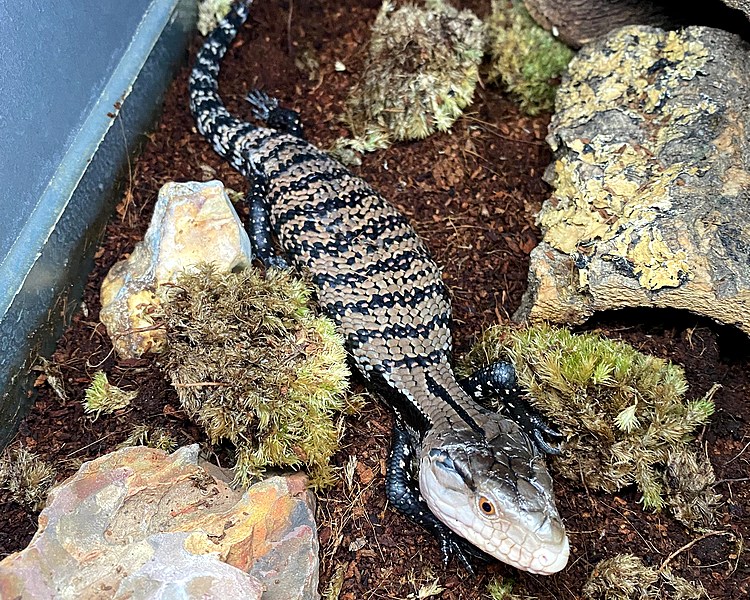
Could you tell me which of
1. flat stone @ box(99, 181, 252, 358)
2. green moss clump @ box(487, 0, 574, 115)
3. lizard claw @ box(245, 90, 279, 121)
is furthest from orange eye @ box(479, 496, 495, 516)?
lizard claw @ box(245, 90, 279, 121)

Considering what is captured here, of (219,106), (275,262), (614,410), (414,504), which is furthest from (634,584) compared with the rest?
(219,106)

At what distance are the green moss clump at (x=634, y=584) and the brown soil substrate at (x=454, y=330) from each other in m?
0.07

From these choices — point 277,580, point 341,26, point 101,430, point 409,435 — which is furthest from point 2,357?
point 341,26

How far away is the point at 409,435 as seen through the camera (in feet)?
12.0

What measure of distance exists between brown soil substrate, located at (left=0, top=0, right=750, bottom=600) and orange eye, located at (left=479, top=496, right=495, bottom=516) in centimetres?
43

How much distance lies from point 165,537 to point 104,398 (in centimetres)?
104

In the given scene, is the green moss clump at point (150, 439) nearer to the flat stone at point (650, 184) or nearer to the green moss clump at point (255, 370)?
the green moss clump at point (255, 370)

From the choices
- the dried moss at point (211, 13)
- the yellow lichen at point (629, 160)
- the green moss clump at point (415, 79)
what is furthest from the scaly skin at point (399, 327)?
the yellow lichen at point (629, 160)

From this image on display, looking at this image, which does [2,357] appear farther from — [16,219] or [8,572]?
[8,572]

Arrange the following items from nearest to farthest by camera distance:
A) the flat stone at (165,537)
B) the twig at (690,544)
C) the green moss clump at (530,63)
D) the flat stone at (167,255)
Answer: the flat stone at (165,537)
the twig at (690,544)
the flat stone at (167,255)
the green moss clump at (530,63)

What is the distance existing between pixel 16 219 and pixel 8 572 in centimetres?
171

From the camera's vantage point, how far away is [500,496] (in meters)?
3.03

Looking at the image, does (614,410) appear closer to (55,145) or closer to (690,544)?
(690,544)

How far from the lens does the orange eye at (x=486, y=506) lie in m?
3.03
